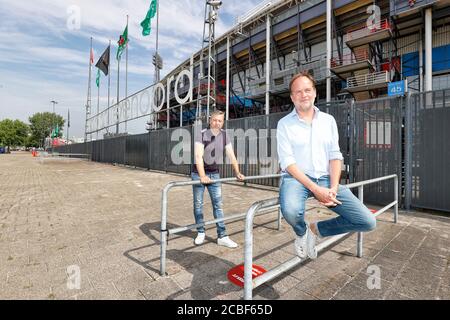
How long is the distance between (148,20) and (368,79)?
60.0 feet

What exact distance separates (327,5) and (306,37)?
13.6ft

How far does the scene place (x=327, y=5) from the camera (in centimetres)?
2014

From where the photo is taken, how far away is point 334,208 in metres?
2.21

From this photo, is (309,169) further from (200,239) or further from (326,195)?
(200,239)

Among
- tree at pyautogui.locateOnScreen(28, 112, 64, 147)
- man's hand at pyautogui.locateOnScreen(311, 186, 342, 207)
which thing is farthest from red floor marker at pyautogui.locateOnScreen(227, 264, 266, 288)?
tree at pyautogui.locateOnScreen(28, 112, 64, 147)

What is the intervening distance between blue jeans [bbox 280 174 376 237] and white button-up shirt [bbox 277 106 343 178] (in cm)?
Result: 12

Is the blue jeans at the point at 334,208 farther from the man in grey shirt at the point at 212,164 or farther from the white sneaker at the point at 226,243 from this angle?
the white sneaker at the point at 226,243

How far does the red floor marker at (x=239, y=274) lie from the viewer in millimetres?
2523

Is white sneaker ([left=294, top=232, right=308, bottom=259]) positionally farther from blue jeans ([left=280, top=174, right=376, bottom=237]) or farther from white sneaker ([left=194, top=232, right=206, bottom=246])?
white sneaker ([left=194, top=232, right=206, bottom=246])

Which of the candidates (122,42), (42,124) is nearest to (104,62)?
(122,42)

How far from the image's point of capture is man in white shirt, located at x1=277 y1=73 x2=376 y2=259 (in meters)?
2.08
